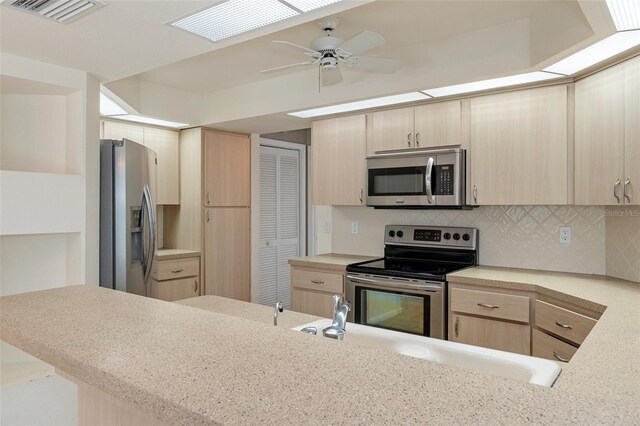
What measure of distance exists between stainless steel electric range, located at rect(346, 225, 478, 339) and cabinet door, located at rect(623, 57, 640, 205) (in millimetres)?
1164

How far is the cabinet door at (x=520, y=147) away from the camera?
2.83 metres

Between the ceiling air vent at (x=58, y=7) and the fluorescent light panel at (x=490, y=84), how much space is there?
2114mm

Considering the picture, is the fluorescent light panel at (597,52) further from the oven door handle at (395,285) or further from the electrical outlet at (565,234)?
the oven door handle at (395,285)

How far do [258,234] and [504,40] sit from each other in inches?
127

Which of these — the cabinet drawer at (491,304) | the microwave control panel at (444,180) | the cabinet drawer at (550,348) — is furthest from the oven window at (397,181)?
the cabinet drawer at (550,348)

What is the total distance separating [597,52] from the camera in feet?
7.50

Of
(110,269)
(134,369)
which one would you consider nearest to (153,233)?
(110,269)

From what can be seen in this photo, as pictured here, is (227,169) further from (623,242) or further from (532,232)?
(623,242)

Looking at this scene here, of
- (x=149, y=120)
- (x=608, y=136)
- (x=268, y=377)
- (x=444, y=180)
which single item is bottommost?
(x=268, y=377)

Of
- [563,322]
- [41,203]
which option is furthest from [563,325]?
[41,203]

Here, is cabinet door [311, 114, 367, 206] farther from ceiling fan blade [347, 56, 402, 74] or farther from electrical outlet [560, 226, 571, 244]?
electrical outlet [560, 226, 571, 244]

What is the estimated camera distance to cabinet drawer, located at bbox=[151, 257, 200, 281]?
416 cm

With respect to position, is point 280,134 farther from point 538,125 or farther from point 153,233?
point 538,125

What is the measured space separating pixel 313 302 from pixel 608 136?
2365mm
